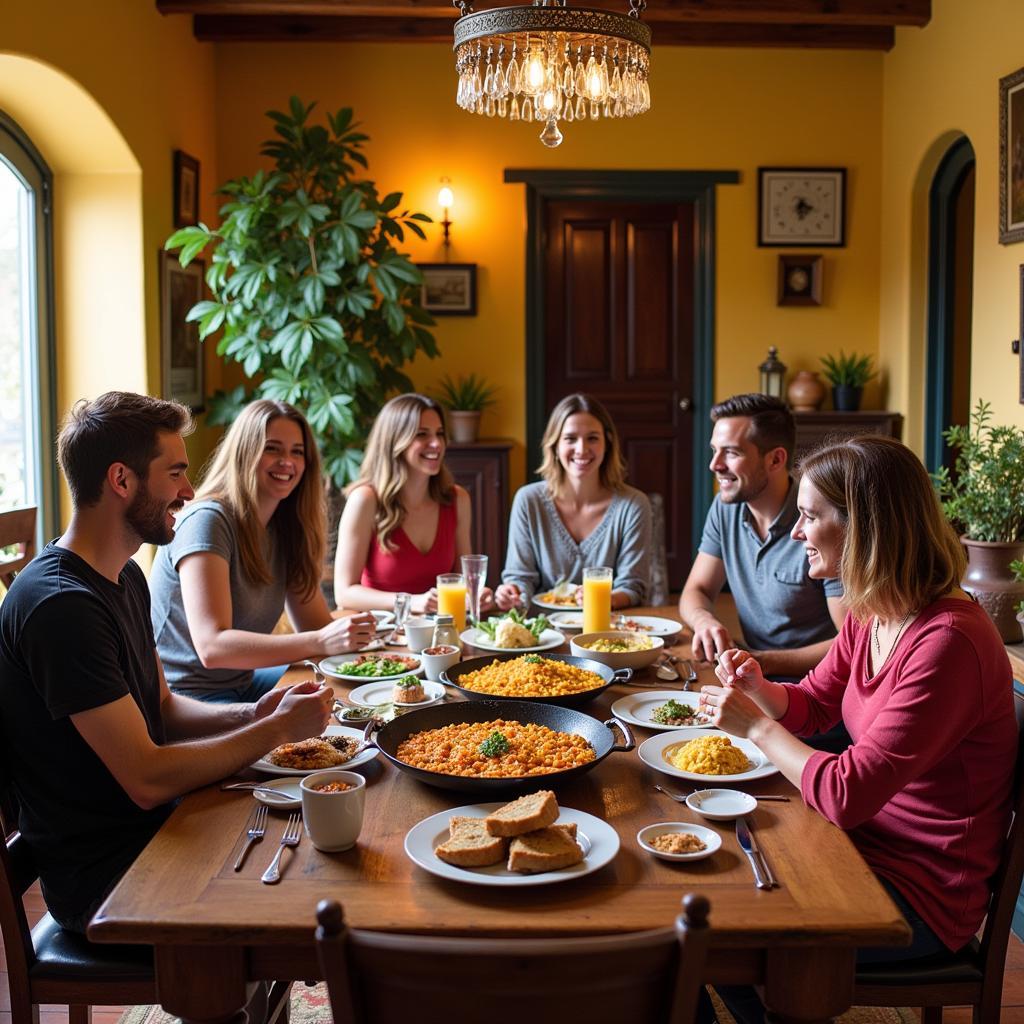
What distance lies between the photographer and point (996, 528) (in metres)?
3.15

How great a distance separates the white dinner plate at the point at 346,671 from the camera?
2222 mm

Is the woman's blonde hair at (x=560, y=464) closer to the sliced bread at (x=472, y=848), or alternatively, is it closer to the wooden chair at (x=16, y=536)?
the wooden chair at (x=16, y=536)

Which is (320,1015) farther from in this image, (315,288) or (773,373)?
(773,373)

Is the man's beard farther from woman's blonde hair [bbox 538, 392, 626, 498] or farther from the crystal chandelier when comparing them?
woman's blonde hair [bbox 538, 392, 626, 498]

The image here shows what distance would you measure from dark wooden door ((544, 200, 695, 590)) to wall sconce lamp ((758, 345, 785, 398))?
43cm

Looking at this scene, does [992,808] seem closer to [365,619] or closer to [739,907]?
[739,907]

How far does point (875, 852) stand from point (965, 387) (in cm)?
494

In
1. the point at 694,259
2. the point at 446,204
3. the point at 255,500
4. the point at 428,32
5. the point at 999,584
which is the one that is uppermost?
the point at 428,32

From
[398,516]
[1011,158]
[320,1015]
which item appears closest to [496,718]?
[320,1015]

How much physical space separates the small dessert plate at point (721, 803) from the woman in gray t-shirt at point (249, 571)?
0.99 metres

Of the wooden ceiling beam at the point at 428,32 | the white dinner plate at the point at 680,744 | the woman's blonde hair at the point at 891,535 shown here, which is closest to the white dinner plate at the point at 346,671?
the white dinner plate at the point at 680,744

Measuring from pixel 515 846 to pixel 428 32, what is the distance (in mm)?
5300

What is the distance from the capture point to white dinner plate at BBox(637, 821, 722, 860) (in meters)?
1.41

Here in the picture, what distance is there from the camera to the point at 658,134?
20.2ft
